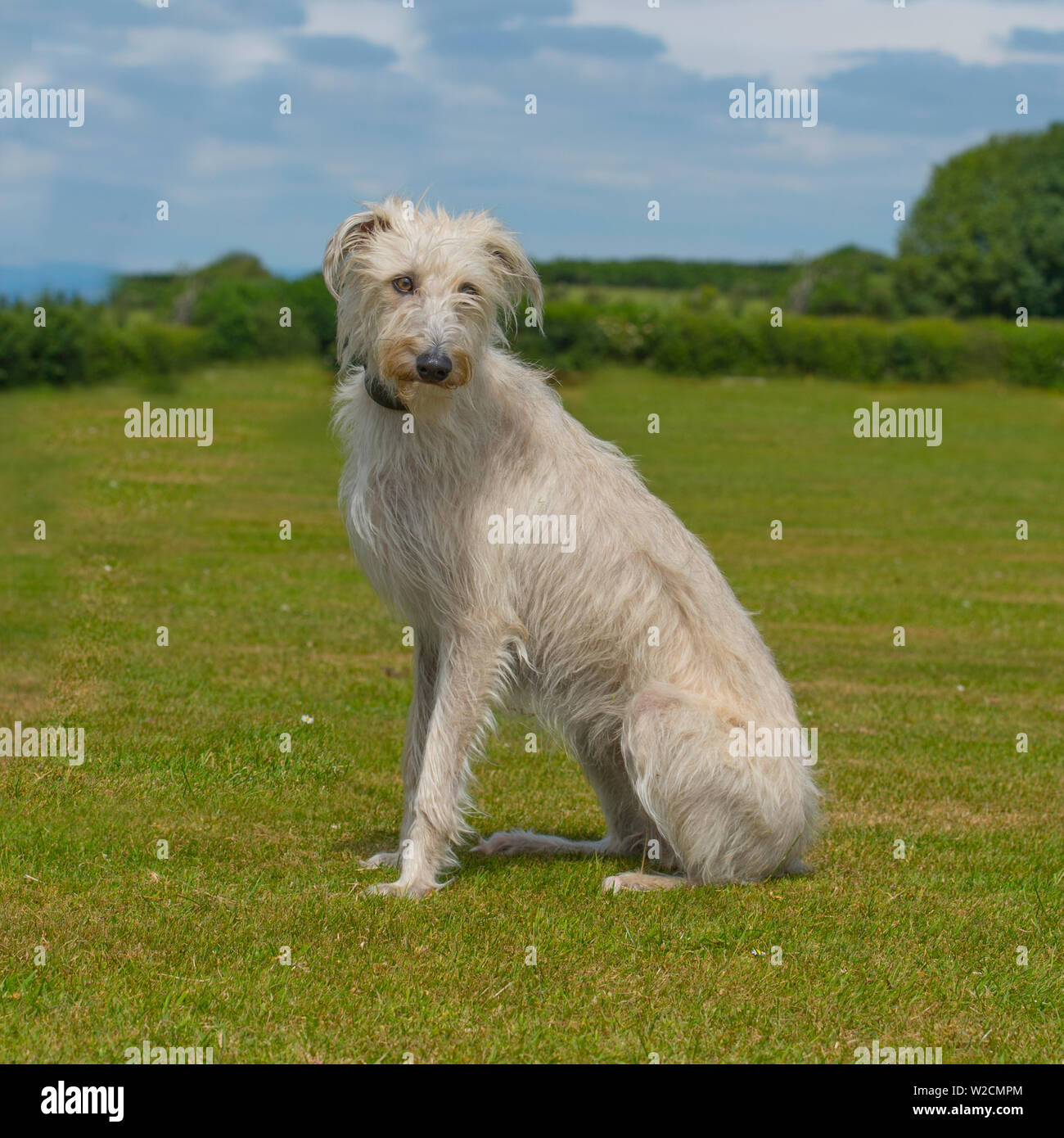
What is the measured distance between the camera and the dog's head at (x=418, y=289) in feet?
20.1

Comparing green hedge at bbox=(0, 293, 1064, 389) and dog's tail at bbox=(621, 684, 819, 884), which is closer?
dog's tail at bbox=(621, 684, 819, 884)

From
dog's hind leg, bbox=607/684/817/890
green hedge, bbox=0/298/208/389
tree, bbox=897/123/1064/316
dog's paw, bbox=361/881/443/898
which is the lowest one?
dog's paw, bbox=361/881/443/898

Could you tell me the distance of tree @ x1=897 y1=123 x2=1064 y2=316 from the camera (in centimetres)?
7062

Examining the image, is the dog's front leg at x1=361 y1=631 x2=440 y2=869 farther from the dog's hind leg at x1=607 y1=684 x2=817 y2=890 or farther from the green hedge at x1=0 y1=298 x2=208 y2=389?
the green hedge at x1=0 y1=298 x2=208 y2=389

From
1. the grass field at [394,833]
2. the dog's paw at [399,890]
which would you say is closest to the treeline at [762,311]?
the grass field at [394,833]

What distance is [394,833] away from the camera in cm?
770

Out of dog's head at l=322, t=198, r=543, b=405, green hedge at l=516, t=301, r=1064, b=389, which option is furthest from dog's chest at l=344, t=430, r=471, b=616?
green hedge at l=516, t=301, r=1064, b=389

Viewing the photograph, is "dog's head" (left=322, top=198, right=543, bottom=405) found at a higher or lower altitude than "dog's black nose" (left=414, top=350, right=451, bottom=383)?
higher

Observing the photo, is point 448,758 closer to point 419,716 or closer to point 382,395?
point 419,716

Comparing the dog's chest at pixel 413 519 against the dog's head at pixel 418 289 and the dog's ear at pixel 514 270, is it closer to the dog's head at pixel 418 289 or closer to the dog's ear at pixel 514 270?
the dog's head at pixel 418 289

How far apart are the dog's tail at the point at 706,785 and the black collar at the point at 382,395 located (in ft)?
5.72

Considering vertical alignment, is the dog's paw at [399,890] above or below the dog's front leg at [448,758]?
below

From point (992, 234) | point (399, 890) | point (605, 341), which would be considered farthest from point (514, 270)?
point (992, 234)

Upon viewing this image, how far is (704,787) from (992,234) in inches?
2929
